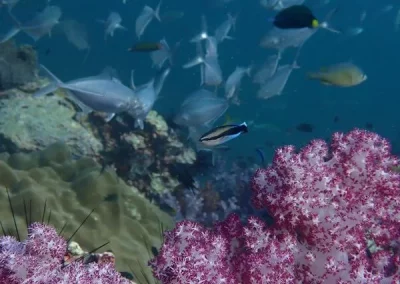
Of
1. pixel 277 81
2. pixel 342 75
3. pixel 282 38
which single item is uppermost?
pixel 342 75

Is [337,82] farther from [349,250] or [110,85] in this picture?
[349,250]

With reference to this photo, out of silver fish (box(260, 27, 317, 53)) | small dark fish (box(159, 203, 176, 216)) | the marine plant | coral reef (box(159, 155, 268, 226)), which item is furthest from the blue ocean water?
the marine plant

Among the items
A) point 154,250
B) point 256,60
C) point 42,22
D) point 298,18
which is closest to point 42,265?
point 154,250

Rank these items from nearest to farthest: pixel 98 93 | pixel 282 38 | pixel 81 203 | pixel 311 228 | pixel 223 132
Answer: pixel 311 228 < pixel 223 132 < pixel 81 203 < pixel 98 93 < pixel 282 38

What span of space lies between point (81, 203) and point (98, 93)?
1502 mm

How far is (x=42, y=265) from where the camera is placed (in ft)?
6.91

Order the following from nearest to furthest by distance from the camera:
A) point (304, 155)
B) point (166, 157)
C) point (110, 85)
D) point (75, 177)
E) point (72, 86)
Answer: point (304, 155) → point (75, 177) → point (72, 86) → point (110, 85) → point (166, 157)

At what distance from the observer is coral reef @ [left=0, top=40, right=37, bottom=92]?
22.3 feet

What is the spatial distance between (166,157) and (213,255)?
422 centimetres

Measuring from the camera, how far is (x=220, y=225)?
2.97 m

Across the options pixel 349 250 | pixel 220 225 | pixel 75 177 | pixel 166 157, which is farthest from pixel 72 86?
pixel 349 250

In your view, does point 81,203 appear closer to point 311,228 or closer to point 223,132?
point 223,132

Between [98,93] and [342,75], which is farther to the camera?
[342,75]

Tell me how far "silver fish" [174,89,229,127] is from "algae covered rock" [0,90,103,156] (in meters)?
1.38
